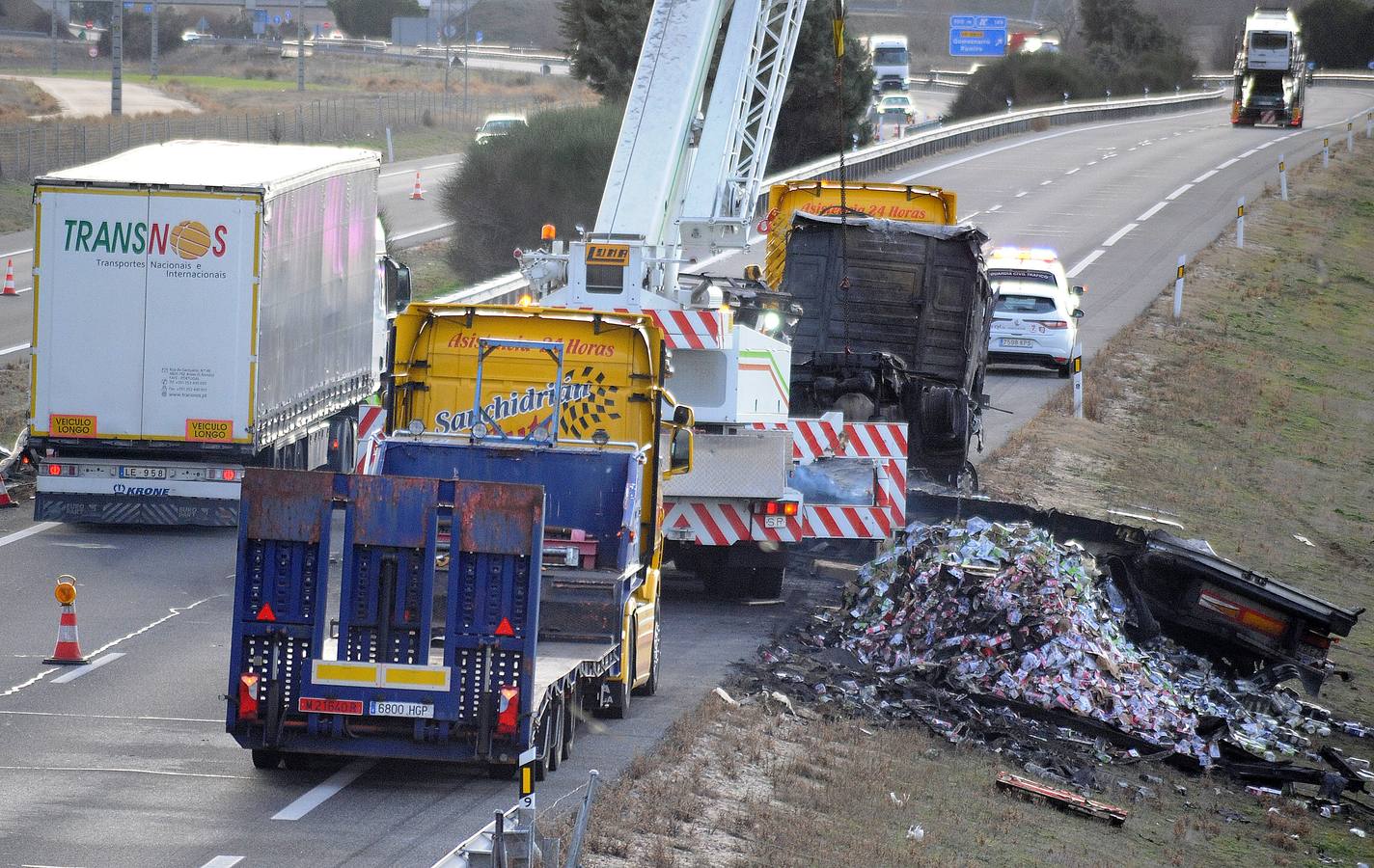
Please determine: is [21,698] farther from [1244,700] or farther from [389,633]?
[1244,700]

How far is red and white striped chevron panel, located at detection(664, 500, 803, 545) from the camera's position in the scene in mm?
15336

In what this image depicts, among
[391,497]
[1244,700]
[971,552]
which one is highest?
[391,497]

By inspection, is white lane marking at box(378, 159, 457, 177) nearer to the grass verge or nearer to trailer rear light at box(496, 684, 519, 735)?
the grass verge

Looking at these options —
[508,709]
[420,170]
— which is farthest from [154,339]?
[420,170]

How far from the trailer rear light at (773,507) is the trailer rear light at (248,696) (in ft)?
20.7

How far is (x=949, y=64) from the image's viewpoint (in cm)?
13012

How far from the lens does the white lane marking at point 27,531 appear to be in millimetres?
17844

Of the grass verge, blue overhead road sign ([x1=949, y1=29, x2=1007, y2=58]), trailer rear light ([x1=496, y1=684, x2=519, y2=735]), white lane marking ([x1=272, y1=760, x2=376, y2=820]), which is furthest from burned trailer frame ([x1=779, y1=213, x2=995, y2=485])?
blue overhead road sign ([x1=949, y1=29, x2=1007, y2=58])

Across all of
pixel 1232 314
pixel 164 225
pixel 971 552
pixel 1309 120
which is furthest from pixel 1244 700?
pixel 1309 120

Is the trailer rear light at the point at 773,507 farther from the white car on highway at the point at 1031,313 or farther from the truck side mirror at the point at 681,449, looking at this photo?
the white car on highway at the point at 1031,313

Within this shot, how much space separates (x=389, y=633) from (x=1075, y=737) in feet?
18.9

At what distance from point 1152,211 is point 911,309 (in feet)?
102

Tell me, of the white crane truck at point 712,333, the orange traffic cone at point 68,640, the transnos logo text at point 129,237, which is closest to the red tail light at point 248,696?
the orange traffic cone at point 68,640

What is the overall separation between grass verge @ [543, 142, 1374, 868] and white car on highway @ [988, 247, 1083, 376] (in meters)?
0.93
